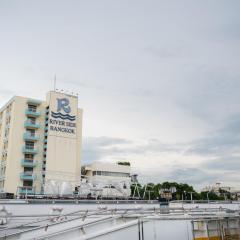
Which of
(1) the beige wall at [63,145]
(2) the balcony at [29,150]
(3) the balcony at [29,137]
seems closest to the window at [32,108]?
(1) the beige wall at [63,145]

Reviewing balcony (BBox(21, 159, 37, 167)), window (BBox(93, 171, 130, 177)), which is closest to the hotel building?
balcony (BBox(21, 159, 37, 167))

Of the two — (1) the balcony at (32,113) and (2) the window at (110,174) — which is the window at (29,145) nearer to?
(1) the balcony at (32,113)

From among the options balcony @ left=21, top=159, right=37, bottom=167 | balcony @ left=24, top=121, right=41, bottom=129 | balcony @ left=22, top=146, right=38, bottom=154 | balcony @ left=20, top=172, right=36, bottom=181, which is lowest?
balcony @ left=20, top=172, right=36, bottom=181

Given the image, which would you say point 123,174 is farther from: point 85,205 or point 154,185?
point 85,205

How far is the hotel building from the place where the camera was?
5450 centimetres

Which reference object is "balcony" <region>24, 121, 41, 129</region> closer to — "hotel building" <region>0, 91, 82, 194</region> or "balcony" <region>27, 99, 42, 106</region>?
"hotel building" <region>0, 91, 82, 194</region>

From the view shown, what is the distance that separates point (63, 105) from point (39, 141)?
8.29 meters

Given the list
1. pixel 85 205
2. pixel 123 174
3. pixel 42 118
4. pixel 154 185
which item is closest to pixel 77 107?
pixel 42 118

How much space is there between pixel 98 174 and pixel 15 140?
18.3 meters

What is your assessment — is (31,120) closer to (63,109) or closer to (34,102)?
(34,102)

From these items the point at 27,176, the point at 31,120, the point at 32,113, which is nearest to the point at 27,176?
the point at 27,176

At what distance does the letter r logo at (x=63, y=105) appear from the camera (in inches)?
2382

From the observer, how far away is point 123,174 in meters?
68.1

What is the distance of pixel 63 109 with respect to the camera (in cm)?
6078
